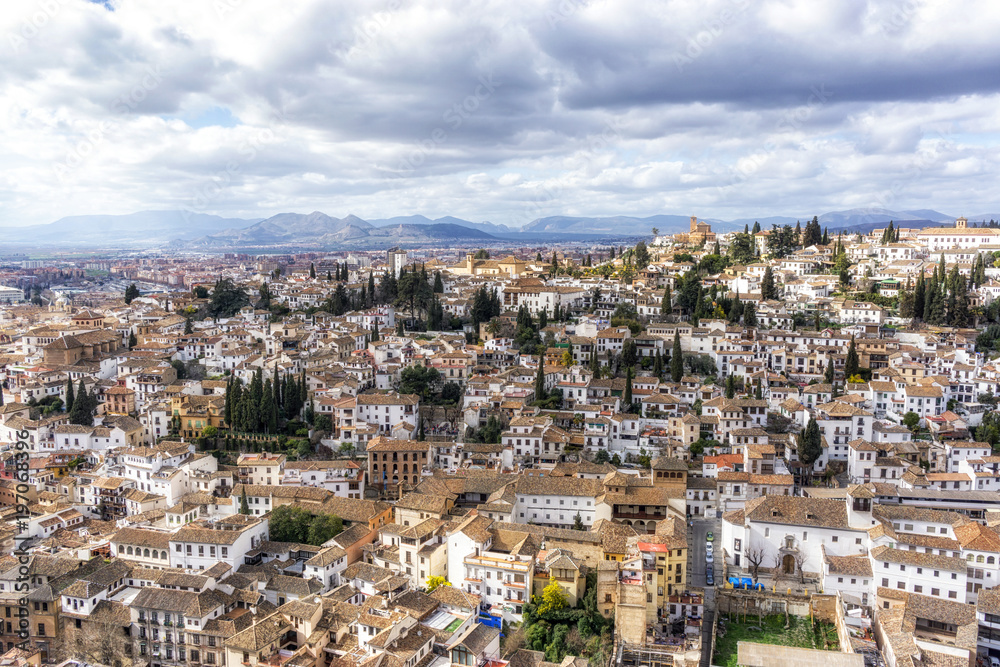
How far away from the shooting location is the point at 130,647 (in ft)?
68.5

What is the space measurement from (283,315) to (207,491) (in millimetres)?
23474

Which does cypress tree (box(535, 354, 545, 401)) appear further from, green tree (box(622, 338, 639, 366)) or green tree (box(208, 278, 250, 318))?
green tree (box(208, 278, 250, 318))

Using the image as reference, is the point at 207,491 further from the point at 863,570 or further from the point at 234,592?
the point at 863,570

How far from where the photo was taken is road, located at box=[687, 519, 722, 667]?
2035 cm

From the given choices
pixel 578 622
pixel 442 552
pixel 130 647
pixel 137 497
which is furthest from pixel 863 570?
pixel 137 497

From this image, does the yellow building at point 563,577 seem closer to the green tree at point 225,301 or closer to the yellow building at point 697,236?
the green tree at point 225,301

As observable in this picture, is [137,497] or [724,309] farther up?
[724,309]

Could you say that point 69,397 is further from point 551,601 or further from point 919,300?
point 919,300

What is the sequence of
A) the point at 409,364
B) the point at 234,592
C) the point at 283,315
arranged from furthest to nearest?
the point at 283,315 → the point at 409,364 → the point at 234,592

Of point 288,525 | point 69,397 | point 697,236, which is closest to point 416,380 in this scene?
point 288,525

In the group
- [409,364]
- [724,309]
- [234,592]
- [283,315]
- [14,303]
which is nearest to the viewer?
[234,592]

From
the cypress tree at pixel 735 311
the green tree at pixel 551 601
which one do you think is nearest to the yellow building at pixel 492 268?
the cypress tree at pixel 735 311

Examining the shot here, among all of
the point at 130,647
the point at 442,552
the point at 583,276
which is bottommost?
the point at 130,647

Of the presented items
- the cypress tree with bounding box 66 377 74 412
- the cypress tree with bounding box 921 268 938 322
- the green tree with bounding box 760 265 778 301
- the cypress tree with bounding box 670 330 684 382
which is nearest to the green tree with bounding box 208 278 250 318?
the cypress tree with bounding box 66 377 74 412
